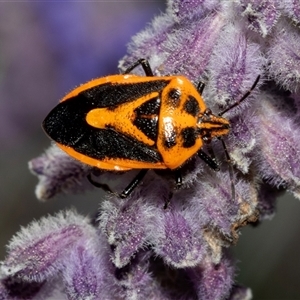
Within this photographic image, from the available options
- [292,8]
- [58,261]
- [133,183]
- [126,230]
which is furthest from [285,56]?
[58,261]

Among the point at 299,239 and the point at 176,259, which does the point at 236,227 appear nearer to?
the point at 176,259

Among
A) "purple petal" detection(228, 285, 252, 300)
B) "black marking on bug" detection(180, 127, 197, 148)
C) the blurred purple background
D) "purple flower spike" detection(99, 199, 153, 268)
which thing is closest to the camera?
"purple flower spike" detection(99, 199, 153, 268)

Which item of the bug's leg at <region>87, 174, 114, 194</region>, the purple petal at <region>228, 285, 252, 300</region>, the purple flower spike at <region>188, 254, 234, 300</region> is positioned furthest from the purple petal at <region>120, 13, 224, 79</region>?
the purple petal at <region>228, 285, 252, 300</region>

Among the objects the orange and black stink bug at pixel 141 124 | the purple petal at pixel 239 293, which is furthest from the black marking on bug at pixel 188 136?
the purple petal at pixel 239 293

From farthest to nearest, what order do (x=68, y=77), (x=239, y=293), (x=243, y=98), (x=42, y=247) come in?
(x=68, y=77)
(x=239, y=293)
(x=42, y=247)
(x=243, y=98)

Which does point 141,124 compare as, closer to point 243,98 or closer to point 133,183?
point 133,183

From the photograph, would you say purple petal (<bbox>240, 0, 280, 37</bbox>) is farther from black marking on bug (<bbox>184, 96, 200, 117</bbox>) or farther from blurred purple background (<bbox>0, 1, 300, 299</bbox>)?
blurred purple background (<bbox>0, 1, 300, 299</bbox>)
